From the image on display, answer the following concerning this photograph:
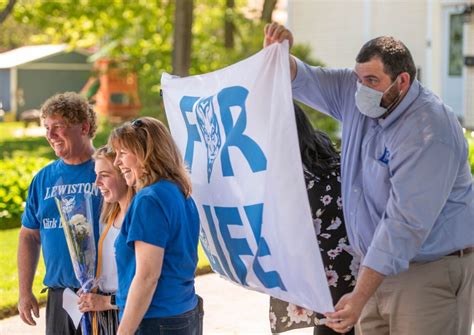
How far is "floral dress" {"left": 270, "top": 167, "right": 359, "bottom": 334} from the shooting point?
4496mm

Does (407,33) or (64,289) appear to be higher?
(407,33)

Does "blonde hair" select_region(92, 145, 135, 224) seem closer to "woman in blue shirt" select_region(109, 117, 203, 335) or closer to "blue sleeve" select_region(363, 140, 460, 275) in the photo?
"woman in blue shirt" select_region(109, 117, 203, 335)

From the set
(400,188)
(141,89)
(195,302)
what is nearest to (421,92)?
(400,188)

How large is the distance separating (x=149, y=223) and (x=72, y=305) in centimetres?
101

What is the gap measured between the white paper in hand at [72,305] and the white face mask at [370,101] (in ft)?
5.47

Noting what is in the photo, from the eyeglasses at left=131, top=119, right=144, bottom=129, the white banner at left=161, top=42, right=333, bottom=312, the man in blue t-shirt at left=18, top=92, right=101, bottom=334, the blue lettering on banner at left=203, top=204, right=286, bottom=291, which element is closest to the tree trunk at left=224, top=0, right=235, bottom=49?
the man in blue t-shirt at left=18, top=92, right=101, bottom=334

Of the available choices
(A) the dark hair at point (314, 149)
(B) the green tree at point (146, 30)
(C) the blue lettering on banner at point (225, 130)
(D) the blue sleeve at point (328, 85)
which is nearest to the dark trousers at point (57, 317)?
(C) the blue lettering on banner at point (225, 130)

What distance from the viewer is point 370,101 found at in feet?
11.7

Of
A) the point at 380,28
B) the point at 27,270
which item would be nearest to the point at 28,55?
the point at 380,28

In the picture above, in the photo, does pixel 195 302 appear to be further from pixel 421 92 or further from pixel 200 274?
pixel 200 274

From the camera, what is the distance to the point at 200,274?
27.3ft

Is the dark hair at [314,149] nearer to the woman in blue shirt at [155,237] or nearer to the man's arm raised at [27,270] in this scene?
the woman in blue shirt at [155,237]

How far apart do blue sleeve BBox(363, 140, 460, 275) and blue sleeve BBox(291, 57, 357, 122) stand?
653 mm

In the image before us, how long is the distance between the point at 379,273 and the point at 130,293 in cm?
100
